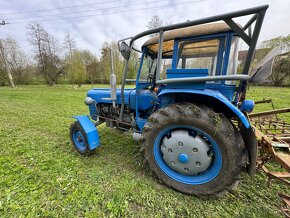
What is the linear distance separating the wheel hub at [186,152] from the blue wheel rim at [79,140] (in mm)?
1693

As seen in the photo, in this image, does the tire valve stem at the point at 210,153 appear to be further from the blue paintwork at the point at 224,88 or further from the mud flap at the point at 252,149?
the blue paintwork at the point at 224,88

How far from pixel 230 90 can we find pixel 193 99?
49cm

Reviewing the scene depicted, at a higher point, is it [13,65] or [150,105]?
[13,65]

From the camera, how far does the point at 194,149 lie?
6.33 ft

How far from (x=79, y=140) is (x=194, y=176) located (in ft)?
7.42

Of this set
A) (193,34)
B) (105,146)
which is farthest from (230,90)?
(105,146)

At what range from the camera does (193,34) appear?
1938 mm

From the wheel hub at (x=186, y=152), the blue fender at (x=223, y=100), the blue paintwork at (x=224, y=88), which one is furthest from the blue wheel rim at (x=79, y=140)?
the blue paintwork at (x=224, y=88)

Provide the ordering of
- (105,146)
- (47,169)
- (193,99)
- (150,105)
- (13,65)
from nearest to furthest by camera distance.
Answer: (193,99), (47,169), (150,105), (105,146), (13,65)

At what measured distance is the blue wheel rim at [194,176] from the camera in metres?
1.85

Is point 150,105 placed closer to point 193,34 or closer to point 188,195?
point 193,34

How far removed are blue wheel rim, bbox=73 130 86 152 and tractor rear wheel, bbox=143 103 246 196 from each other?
144cm

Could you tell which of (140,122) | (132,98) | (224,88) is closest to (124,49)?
(132,98)

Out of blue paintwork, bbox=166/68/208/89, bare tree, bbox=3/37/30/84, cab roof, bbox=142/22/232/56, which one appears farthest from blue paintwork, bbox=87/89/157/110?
bare tree, bbox=3/37/30/84
